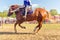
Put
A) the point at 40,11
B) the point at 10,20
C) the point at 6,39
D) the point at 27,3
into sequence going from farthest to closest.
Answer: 1. the point at 10,20
2. the point at 40,11
3. the point at 27,3
4. the point at 6,39

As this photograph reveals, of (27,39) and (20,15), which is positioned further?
(20,15)

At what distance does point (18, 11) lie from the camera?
9000mm

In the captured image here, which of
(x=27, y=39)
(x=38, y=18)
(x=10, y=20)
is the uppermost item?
(x=38, y=18)

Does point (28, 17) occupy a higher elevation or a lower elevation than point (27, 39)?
higher

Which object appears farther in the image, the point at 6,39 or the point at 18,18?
the point at 18,18

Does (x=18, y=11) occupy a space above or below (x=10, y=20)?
above

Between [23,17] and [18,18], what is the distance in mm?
370

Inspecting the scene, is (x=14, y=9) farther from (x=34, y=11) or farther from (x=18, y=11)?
(x=34, y=11)

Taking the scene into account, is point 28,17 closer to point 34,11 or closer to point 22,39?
point 34,11

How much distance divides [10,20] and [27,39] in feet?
67.0

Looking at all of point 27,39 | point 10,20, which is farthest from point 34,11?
point 10,20

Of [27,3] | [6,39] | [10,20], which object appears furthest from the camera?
[10,20]

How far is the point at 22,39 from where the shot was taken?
6.79 meters

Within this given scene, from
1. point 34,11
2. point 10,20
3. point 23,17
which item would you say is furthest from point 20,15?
point 10,20
